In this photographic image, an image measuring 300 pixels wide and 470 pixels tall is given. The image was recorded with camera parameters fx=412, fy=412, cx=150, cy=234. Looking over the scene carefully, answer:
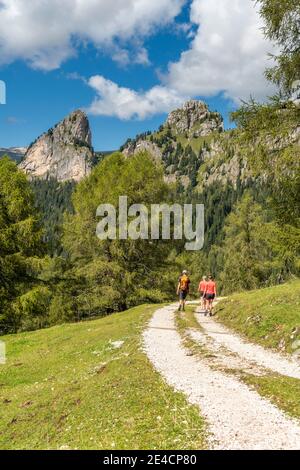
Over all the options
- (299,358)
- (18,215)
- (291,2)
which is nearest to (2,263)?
(18,215)

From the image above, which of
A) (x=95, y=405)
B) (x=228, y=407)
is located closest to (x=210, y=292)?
(x=95, y=405)

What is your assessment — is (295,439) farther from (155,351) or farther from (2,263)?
(2,263)

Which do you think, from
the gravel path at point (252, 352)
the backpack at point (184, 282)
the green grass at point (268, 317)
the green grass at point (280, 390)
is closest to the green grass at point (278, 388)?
the green grass at point (280, 390)

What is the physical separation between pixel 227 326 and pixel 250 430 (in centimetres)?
1605

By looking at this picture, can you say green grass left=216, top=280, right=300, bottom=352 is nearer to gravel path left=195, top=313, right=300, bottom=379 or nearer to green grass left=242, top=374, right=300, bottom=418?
gravel path left=195, top=313, right=300, bottom=379

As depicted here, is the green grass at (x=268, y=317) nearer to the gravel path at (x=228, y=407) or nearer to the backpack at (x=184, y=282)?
the backpack at (x=184, y=282)

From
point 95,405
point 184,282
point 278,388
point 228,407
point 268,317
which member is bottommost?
point 95,405

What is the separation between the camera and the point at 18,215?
33.8m

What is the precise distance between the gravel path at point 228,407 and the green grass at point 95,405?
0.39 meters

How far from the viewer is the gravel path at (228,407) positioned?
751 centimetres

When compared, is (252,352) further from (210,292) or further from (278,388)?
(210,292)

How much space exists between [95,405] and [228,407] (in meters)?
3.40

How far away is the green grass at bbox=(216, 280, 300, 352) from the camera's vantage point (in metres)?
18.0

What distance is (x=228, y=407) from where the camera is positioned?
9.34 meters
